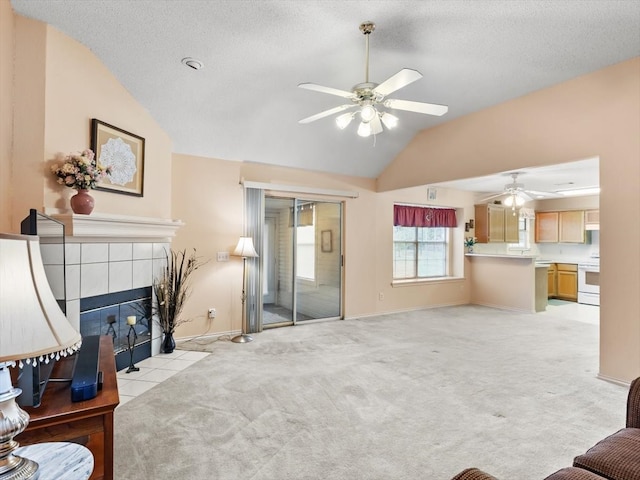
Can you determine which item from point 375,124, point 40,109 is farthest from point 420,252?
point 40,109

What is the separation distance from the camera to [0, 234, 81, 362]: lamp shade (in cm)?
80

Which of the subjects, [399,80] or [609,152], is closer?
[399,80]

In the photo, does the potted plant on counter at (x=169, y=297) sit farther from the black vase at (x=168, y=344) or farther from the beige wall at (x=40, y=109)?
the beige wall at (x=40, y=109)

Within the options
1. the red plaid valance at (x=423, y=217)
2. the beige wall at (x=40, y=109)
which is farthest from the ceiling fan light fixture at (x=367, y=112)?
the red plaid valance at (x=423, y=217)

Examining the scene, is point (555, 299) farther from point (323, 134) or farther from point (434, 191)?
point (323, 134)

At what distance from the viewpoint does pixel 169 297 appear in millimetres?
3936

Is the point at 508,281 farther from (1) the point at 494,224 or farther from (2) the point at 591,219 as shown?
(2) the point at 591,219

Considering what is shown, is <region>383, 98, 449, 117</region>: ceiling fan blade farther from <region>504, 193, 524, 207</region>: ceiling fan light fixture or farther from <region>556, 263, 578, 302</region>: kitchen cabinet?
<region>556, 263, 578, 302</region>: kitchen cabinet

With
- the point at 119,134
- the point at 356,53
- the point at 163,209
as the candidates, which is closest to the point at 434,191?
the point at 356,53

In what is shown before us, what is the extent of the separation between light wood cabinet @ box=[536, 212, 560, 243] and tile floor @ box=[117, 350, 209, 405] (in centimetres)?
817

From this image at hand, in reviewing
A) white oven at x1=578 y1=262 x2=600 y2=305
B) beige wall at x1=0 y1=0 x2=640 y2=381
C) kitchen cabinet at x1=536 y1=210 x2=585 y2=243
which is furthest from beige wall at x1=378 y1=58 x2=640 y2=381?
kitchen cabinet at x1=536 y1=210 x2=585 y2=243

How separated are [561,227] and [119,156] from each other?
29.3 ft

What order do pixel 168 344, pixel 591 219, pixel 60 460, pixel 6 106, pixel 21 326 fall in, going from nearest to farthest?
pixel 21 326
pixel 60 460
pixel 6 106
pixel 168 344
pixel 591 219

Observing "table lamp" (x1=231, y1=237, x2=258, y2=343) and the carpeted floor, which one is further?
"table lamp" (x1=231, y1=237, x2=258, y2=343)
